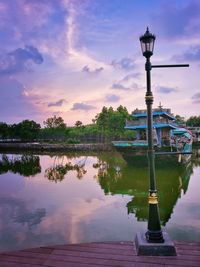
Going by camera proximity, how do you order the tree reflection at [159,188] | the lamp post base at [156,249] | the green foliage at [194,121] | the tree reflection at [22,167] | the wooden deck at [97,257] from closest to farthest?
the wooden deck at [97,257] → the lamp post base at [156,249] → the tree reflection at [159,188] → the tree reflection at [22,167] → the green foliage at [194,121]

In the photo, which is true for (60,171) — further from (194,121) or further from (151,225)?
(194,121)

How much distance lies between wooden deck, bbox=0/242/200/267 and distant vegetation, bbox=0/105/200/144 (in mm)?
72062

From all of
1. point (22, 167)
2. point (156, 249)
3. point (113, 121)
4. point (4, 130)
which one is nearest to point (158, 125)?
point (22, 167)

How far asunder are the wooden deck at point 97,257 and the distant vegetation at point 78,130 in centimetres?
7206

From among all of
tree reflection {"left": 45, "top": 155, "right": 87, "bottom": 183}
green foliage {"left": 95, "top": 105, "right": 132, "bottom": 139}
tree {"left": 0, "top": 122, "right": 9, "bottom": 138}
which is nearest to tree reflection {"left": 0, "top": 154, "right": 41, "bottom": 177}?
tree reflection {"left": 45, "top": 155, "right": 87, "bottom": 183}

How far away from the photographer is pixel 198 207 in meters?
13.2

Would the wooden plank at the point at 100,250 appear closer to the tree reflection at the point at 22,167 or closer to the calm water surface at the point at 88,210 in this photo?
the calm water surface at the point at 88,210

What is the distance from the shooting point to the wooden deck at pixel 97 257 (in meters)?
4.68

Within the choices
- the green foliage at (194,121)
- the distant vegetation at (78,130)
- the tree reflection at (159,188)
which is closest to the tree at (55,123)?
the distant vegetation at (78,130)

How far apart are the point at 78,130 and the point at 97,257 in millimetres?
103228

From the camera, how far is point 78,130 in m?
108

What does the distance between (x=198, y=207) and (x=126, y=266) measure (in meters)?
9.57

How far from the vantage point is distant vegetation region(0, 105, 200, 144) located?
79.1 meters

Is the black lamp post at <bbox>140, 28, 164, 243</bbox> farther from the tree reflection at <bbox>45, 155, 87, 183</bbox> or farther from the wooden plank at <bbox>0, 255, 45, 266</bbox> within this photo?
the tree reflection at <bbox>45, 155, 87, 183</bbox>
